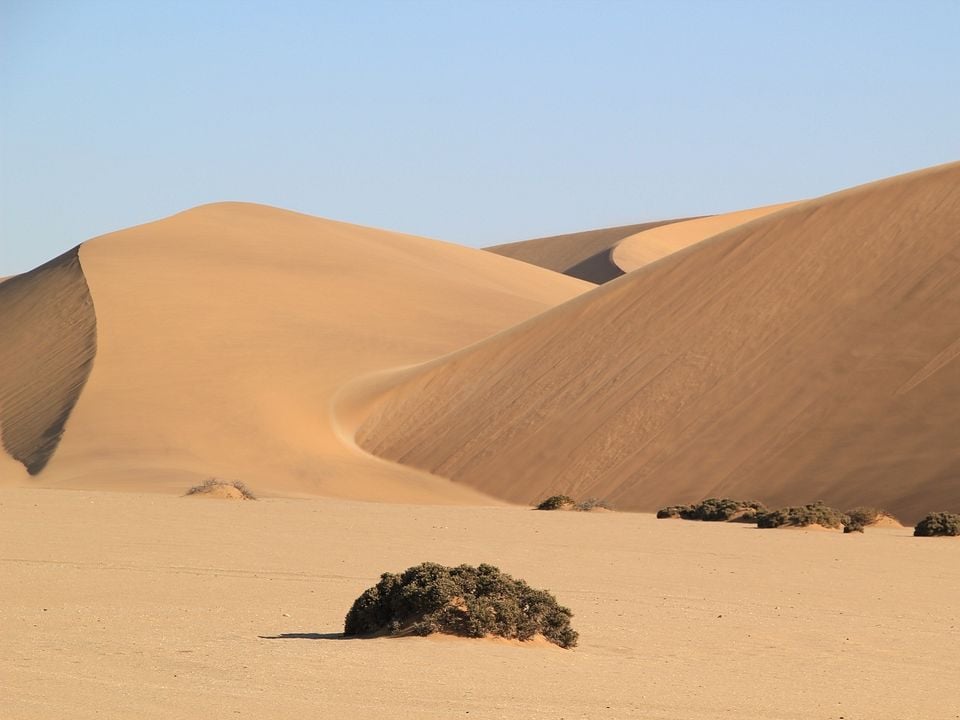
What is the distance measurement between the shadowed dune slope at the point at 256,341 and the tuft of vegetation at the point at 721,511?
735 cm

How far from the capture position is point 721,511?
2544 centimetres

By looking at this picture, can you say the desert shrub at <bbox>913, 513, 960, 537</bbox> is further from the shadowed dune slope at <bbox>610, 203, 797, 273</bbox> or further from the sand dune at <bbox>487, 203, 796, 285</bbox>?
the shadowed dune slope at <bbox>610, 203, 797, 273</bbox>

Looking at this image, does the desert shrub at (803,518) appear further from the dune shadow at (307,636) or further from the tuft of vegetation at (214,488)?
the dune shadow at (307,636)

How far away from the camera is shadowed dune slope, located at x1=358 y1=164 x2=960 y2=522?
2803 centimetres

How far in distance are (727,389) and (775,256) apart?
19.3ft

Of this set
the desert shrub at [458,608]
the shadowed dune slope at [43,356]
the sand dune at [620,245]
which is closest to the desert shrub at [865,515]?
the desert shrub at [458,608]

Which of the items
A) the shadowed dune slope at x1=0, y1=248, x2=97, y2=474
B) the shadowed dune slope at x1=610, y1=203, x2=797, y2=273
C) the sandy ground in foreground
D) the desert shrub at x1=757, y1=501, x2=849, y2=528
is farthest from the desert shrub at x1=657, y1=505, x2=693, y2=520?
the shadowed dune slope at x1=610, y1=203, x2=797, y2=273

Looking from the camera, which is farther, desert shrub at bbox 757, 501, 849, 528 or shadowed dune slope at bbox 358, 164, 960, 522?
shadowed dune slope at bbox 358, 164, 960, 522

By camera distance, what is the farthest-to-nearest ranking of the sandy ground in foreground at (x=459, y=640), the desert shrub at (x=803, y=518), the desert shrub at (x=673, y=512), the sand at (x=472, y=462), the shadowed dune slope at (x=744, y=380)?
the shadowed dune slope at (x=744, y=380) < the desert shrub at (x=673, y=512) < the desert shrub at (x=803, y=518) < the sand at (x=472, y=462) < the sandy ground in foreground at (x=459, y=640)

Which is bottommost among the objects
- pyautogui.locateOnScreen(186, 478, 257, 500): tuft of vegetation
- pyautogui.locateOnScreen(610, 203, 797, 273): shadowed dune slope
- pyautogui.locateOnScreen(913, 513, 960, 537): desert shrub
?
pyautogui.locateOnScreen(913, 513, 960, 537): desert shrub

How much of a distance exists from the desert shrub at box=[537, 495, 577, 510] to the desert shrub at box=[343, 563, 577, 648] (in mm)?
18048

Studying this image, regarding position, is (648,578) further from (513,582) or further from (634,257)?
(634,257)

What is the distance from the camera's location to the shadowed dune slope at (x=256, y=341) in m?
33.7

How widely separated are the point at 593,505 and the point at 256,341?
17.7 metres
